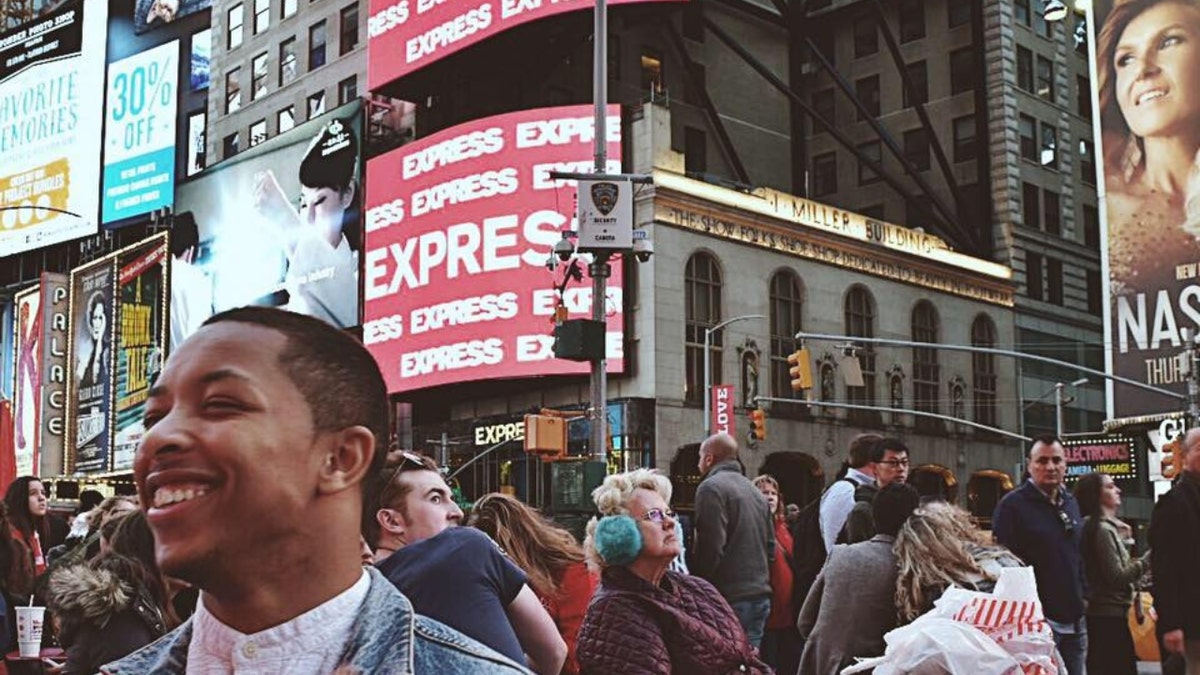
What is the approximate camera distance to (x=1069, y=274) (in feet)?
191

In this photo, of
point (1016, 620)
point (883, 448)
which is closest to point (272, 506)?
point (1016, 620)

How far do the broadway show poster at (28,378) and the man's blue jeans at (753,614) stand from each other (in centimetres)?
6107

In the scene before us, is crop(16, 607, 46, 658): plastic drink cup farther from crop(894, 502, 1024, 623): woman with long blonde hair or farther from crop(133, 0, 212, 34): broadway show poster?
crop(133, 0, 212, 34): broadway show poster

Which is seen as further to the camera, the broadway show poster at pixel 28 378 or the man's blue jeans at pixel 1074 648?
the broadway show poster at pixel 28 378

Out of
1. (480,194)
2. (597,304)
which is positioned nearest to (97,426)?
(480,194)

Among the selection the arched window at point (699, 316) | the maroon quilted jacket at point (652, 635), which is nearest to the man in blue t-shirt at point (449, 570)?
the maroon quilted jacket at point (652, 635)

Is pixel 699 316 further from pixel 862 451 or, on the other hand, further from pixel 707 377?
pixel 862 451

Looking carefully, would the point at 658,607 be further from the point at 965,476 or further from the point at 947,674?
the point at 965,476

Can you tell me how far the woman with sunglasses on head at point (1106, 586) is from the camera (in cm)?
1183

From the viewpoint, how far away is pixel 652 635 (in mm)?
6531

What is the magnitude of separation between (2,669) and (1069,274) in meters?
53.7

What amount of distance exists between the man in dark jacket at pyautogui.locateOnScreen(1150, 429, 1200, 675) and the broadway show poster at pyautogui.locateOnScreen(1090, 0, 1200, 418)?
109ft

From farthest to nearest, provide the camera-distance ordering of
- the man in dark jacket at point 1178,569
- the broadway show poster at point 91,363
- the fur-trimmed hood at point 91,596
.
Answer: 1. the broadway show poster at point 91,363
2. the man in dark jacket at point 1178,569
3. the fur-trimmed hood at point 91,596

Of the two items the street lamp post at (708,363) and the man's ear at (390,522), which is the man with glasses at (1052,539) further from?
the street lamp post at (708,363)
